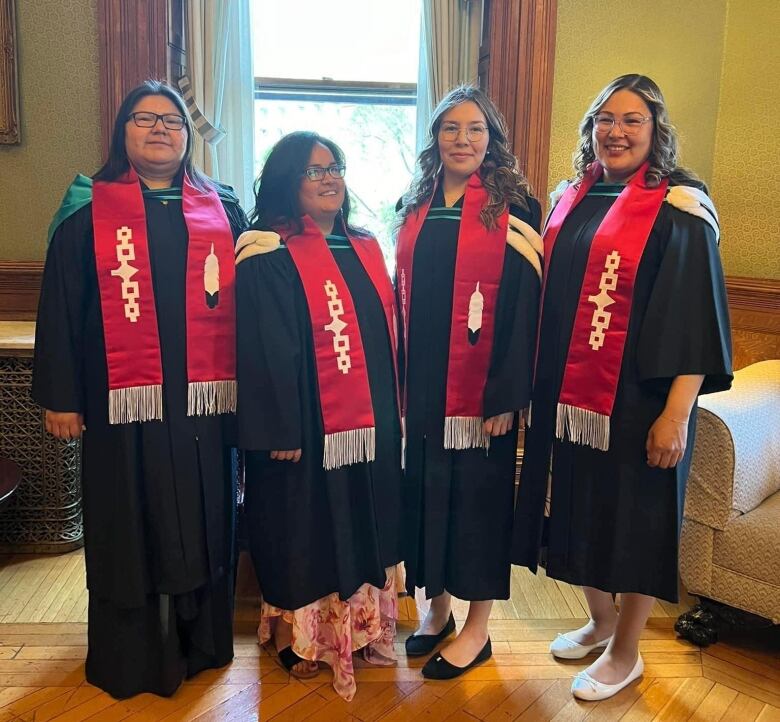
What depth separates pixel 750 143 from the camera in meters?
2.96

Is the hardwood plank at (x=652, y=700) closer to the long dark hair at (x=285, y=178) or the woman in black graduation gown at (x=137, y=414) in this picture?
the woman in black graduation gown at (x=137, y=414)

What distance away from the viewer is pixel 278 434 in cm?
176

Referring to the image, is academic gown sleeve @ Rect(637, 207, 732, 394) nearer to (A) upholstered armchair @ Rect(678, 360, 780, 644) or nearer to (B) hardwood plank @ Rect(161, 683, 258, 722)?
(A) upholstered armchair @ Rect(678, 360, 780, 644)

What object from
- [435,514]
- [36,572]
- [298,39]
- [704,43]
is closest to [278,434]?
[435,514]

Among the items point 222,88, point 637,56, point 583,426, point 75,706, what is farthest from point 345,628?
point 637,56

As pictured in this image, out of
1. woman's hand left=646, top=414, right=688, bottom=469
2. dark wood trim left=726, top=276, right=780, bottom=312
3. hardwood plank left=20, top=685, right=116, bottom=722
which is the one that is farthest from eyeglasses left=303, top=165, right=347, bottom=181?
dark wood trim left=726, top=276, right=780, bottom=312

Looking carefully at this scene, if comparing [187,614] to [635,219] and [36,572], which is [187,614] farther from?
[635,219]

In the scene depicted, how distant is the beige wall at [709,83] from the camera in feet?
9.46

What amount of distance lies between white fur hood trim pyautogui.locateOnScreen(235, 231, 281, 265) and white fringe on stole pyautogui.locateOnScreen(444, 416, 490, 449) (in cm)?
63

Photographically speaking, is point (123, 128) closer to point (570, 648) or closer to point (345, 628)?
point (345, 628)

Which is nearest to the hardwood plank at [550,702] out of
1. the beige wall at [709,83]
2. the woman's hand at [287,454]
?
the woman's hand at [287,454]

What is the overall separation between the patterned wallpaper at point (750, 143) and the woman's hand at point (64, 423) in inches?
102

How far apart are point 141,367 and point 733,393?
179cm

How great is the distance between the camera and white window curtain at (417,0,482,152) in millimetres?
2861
